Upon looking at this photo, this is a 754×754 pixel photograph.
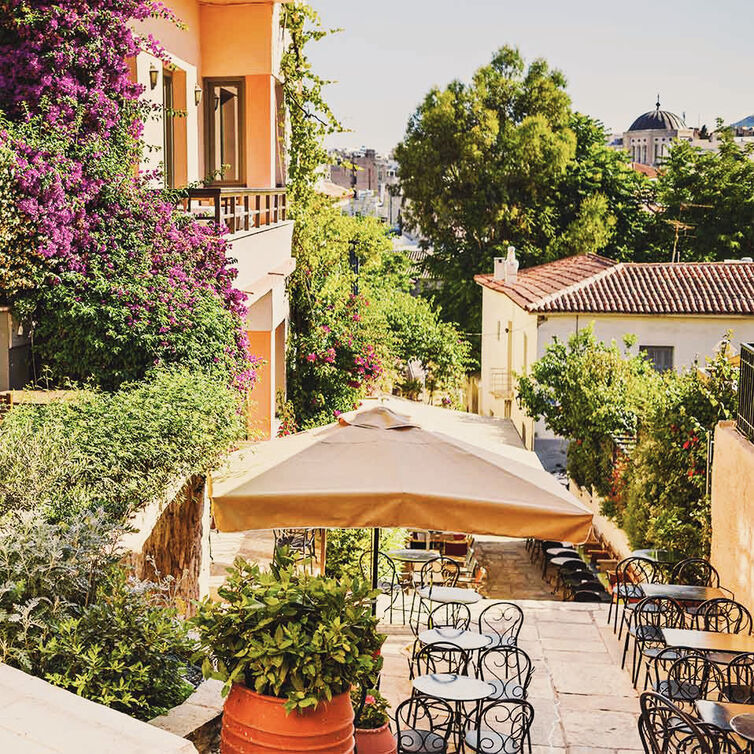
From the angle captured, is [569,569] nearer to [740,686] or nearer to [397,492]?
[740,686]

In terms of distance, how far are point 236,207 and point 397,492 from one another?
8.01 m

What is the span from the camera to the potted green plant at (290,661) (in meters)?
4.30

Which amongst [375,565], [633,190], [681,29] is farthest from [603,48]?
[375,565]

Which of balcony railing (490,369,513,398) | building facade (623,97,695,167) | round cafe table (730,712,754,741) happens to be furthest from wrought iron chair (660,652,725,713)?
building facade (623,97,695,167)

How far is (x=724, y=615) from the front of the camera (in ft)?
32.1

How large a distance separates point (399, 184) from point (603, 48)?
47.9 feet

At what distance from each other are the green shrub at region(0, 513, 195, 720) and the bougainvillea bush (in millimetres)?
4375

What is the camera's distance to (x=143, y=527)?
21.5ft

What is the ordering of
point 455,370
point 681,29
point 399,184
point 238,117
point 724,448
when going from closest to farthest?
point 724,448, point 238,117, point 455,370, point 399,184, point 681,29

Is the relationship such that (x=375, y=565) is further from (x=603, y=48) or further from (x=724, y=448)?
(x=603, y=48)

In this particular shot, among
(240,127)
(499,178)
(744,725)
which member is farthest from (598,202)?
(744,725)

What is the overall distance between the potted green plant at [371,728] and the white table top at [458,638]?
2551 millimetres

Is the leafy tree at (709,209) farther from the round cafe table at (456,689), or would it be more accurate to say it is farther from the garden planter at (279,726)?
the garden planter at (279,726)

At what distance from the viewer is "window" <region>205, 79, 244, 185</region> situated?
16422 mm
